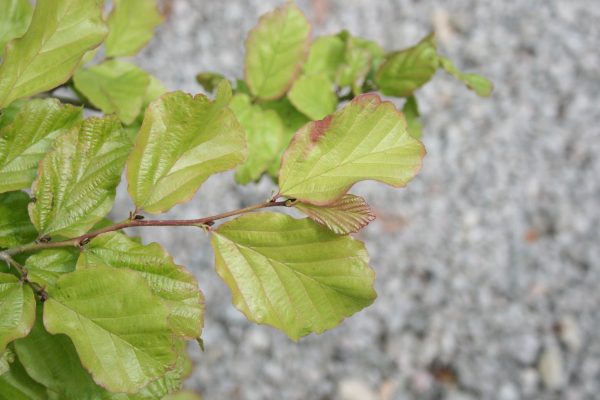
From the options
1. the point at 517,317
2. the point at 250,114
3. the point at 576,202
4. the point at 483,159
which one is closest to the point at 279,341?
the point at 517,317

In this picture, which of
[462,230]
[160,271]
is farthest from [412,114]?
[462,230]

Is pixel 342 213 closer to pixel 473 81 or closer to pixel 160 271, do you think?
pixel 160 271

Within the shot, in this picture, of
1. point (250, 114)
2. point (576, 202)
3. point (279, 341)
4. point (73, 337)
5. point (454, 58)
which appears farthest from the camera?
point (454, 58)

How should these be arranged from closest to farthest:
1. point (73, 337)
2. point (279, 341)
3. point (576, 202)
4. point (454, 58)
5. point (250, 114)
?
point (73, 337), point (250, 114), point (279, 341), point (576, 202), point (454, 58)

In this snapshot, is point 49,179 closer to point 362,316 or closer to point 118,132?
point 118,132

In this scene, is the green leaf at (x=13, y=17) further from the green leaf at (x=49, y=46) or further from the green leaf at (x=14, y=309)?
the green leaf at (x=14, y=309)
